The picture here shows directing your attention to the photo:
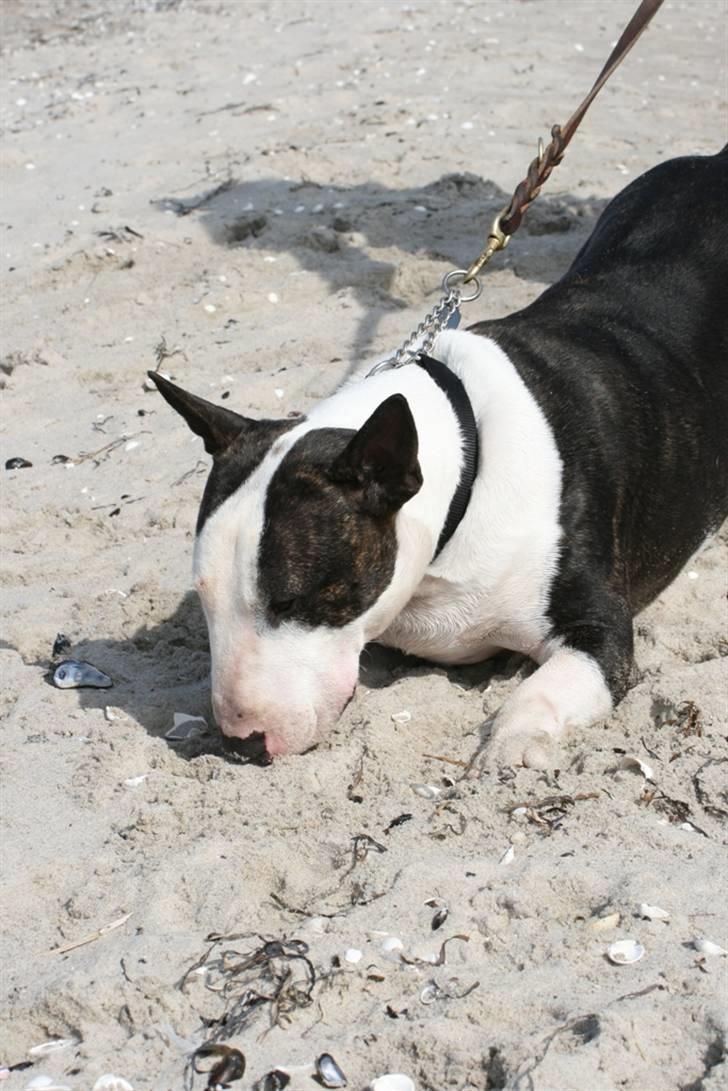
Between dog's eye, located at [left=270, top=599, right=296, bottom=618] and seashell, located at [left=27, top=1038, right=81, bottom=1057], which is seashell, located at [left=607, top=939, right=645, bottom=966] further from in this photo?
dog's eye, located at [left=270, top=599, right=296, bottom=618]

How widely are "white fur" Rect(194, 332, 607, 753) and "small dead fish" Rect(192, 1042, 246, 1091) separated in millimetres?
1048

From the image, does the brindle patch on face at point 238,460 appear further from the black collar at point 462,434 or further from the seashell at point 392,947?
the seashell at point 392,947

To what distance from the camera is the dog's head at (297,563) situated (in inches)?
134

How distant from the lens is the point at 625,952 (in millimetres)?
2643

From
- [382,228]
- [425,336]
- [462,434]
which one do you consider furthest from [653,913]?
[382,228]

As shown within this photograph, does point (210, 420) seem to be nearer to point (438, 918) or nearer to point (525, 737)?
point (525, 737)

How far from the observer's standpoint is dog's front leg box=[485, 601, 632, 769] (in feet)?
11.6

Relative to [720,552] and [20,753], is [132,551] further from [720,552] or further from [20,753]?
[720,552]

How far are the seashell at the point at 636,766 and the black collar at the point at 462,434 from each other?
0.77 metres

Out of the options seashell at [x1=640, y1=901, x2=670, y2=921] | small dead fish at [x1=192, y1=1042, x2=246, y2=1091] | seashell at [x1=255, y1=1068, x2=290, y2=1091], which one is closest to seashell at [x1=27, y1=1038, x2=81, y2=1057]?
small dead fish at [x1=192, y1=1042, x2=246, y2=1091]

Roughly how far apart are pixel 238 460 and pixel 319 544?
31 cm

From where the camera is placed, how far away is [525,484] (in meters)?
3.92

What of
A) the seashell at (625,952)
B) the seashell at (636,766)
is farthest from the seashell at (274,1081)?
the seashell at (636,766)

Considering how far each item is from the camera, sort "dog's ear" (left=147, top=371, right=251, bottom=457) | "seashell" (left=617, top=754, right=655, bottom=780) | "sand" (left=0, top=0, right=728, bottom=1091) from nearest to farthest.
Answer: "sand" (left=0, top=0, right=728, bottom=1091) < "seashell" (left=617, top=754, right=655, bottom=780) < "dog's ear" (left=147, top=371, right=251, bottom=457)
